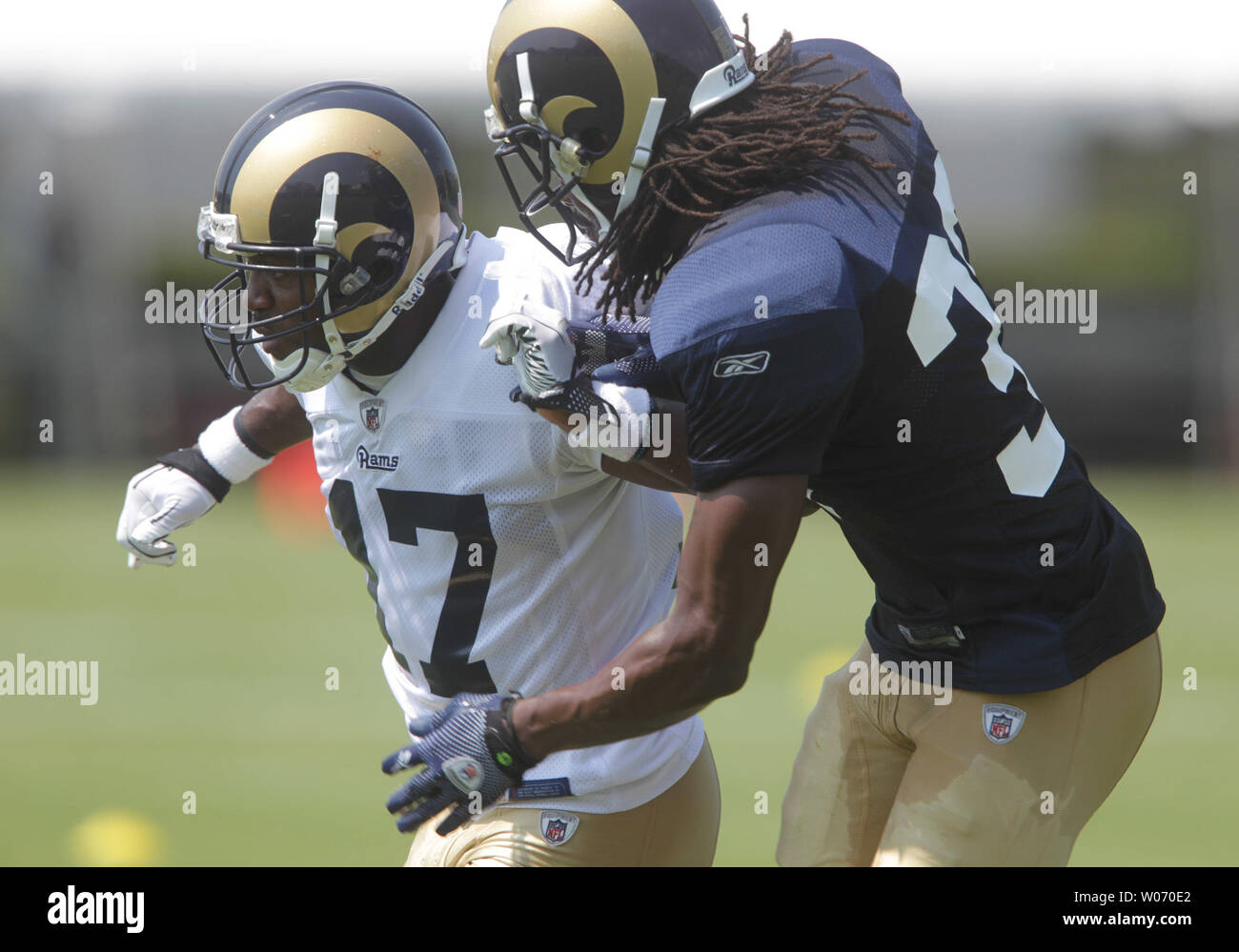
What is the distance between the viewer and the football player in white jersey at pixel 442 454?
7.95ft

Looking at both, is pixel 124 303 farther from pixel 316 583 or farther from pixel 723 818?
pixel 723 818

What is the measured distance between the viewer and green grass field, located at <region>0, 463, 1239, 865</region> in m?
4.46

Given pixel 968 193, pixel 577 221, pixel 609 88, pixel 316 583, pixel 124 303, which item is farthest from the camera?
pixel 968 193

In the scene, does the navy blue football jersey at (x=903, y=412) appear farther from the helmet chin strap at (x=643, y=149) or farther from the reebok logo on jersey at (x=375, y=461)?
the reebok logo on jersey at (x=375, y=461)

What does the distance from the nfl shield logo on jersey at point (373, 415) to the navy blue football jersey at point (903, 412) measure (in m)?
0.76

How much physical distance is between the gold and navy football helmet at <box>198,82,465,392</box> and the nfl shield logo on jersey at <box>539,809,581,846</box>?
0.95 meters

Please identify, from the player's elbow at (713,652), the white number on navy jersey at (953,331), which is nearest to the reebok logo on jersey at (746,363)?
the white number on navy jersey at (953,331)

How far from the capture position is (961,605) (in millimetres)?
2131

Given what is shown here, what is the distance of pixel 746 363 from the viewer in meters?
1.85

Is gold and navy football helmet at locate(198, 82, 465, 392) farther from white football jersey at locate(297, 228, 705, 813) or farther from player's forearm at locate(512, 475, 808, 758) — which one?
player's forearm at locate(512, 475, 808, 758)

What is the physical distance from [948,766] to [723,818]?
2.62 m

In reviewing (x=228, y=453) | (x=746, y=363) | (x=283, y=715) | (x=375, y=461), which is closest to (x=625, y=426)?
(x=746, y=363)

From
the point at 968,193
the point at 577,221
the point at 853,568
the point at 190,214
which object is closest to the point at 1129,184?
the point at 968,193

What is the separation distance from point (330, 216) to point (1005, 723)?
1479 mm
